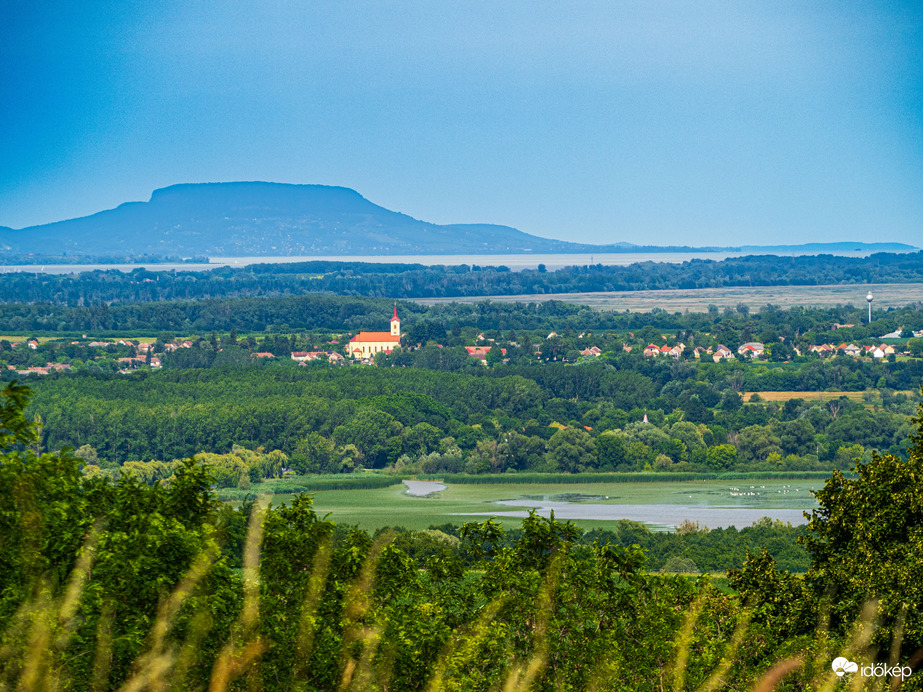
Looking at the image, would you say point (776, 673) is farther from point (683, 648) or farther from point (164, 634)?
point (164, 634)

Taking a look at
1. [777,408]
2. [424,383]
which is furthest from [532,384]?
[777,408]

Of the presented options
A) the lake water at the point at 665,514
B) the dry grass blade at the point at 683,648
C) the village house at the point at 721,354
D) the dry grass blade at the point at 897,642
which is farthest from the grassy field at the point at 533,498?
the village house at the point at 721,354

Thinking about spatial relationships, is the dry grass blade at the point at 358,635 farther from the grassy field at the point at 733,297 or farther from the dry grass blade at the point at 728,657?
the grassy field at the point at 733,297

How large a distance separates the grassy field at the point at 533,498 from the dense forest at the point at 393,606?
2247 cm

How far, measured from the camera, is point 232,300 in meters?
121

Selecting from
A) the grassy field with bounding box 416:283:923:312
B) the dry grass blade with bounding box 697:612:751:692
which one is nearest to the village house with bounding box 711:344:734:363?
the grassy field with bounding box 416:283:923:312

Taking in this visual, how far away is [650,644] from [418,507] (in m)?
29.3

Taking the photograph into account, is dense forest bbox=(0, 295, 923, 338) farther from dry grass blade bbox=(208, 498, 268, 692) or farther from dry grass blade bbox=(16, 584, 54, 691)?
dry grass blade bbox=(16, 584, 54, 691)

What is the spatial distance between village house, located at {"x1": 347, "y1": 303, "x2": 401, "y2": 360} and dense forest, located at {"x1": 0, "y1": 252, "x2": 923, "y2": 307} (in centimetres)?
4993

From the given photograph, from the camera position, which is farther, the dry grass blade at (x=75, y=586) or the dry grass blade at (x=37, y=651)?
the dry grass blade at (x=75, y=586)

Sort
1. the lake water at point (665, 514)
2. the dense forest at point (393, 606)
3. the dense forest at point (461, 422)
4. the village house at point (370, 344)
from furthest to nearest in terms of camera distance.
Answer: the village house at point (370, 344) < the dense forest at point (461, 422) < the lake water at point (665, 514) < the dense forest at point (393, 606)

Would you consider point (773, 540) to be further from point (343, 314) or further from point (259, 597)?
point (343, 314)

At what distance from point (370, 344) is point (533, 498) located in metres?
50.0

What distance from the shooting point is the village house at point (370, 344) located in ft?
288
